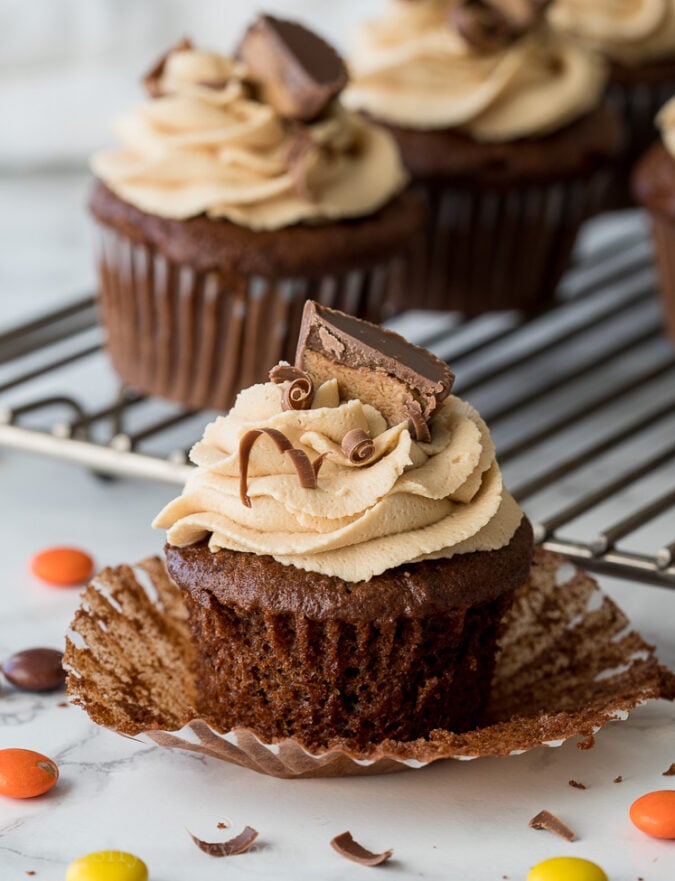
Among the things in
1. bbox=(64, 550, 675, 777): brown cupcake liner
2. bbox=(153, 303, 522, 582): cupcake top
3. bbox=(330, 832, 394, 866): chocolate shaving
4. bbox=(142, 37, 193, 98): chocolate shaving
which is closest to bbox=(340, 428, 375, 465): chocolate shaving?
bbox=(153, 303, 522, 582): cupcake top

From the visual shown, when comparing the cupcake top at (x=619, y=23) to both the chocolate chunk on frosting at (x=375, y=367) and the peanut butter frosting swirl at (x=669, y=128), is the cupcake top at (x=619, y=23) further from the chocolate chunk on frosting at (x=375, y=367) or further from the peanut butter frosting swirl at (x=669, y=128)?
the chocolate chunk on frosting at (x=375, y=367)

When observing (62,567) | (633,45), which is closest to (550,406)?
(633,45)

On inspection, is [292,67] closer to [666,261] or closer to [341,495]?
[666,261]

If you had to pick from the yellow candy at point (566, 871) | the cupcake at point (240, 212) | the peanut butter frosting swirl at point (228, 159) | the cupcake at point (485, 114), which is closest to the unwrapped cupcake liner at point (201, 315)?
the cupcake at point (240, 212)

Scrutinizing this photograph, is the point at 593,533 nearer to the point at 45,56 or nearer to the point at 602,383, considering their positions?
the point at 602,383

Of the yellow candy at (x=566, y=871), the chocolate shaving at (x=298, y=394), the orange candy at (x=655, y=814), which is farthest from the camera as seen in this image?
the chocolate shaving at (x=298, y=394)

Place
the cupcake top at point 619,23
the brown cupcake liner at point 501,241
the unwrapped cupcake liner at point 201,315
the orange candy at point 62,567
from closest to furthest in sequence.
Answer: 1. the orange candy at point 62,567
2. the unwrapped cupcake liner at point 201,315
3. the brown cupcake liner at point 501,241
4. the cupcake top at point 619,23
